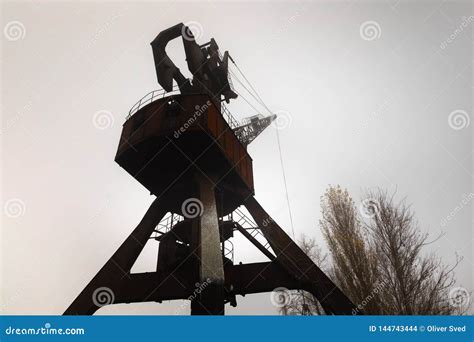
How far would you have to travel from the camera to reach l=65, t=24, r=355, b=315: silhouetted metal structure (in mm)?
8062

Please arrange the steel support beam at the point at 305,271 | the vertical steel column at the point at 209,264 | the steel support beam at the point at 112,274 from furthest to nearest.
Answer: the steel support beam at the point at 305,271 → the steel support beam at the point at 112,274 → the vertical steel column at the point at 209,264

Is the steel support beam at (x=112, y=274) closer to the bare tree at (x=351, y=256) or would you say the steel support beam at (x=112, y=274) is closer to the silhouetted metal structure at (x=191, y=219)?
the silhouetted metal structure at (x=191, y=219)

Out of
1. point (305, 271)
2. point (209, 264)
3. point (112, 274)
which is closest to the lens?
point (209, 264)

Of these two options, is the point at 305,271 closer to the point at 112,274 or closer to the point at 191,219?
the point at 191,219

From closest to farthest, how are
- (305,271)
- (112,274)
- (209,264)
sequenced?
(209,264), (112,274), (305,271)

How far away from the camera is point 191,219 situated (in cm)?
909

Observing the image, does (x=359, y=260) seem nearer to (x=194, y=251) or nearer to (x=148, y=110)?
(x=194, y=251)

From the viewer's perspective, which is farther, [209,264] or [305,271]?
[305,271]

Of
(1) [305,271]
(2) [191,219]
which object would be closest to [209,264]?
(2) [191,219]

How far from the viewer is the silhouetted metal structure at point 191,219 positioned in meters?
8.06

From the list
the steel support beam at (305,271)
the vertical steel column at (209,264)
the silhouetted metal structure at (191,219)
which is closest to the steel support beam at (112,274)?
the silhouetted metal structure at (191,219)

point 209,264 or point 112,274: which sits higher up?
point 112,274

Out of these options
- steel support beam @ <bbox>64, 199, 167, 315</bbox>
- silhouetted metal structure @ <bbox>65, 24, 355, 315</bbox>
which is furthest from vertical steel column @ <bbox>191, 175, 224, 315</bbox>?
steel support beam @ <bbox>64, 199, 167, 315</bbox>

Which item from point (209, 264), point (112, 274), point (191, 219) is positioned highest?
point (191, 219)
